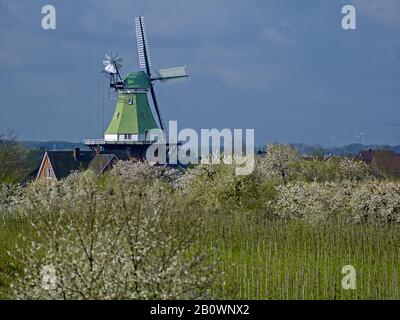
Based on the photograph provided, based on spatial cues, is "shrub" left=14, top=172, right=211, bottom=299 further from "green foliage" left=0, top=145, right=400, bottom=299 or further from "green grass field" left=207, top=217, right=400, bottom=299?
"green grass field" left=207, top=217, right=400, bottom=299

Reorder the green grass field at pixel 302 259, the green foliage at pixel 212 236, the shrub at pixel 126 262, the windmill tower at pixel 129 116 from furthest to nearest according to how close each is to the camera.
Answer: the windmill tower at pixel 129 116 < the green grass field at pixel 302 259 < the green foliage at pixel 212 236 < the shrub at pixel 126 262

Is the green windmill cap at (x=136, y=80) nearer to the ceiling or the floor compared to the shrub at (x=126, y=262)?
nearer to the ceiling

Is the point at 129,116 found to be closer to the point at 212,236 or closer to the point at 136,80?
the point at 136,80

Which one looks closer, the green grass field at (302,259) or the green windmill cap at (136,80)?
the green grass field at (302,259)

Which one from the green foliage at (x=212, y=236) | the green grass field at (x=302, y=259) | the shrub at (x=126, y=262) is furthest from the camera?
the green grass field at (x=302, y=259)

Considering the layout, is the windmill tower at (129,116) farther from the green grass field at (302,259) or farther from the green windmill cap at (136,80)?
the green grass field at (302,259)

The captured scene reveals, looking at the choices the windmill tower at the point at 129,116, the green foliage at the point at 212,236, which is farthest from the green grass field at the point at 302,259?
the windmill tower at the point at 129,116

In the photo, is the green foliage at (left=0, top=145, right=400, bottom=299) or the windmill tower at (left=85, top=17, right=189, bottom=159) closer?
the green foliage at (left=0, top=145, right=400, bottom=299)

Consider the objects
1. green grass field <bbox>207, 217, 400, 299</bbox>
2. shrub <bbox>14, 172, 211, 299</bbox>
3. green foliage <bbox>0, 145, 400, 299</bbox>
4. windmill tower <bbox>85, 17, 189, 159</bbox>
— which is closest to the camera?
shrub <bbox>14, 172, 211, 299</bbox>

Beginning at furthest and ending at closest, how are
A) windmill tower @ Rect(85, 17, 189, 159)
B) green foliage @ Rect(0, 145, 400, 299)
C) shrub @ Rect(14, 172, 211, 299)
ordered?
windmill tower @ Rect(85, 17, 189, 159)
green foliage @ Rect(0, 145, 400, 299)
shrub @ Rect(14, 172, 211, 299)

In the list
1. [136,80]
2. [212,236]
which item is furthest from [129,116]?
[212,236]

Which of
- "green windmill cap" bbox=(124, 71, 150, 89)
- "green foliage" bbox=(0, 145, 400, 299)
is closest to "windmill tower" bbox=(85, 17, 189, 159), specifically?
"green windmill cap" bbox=(124, 71, 150, 89)
